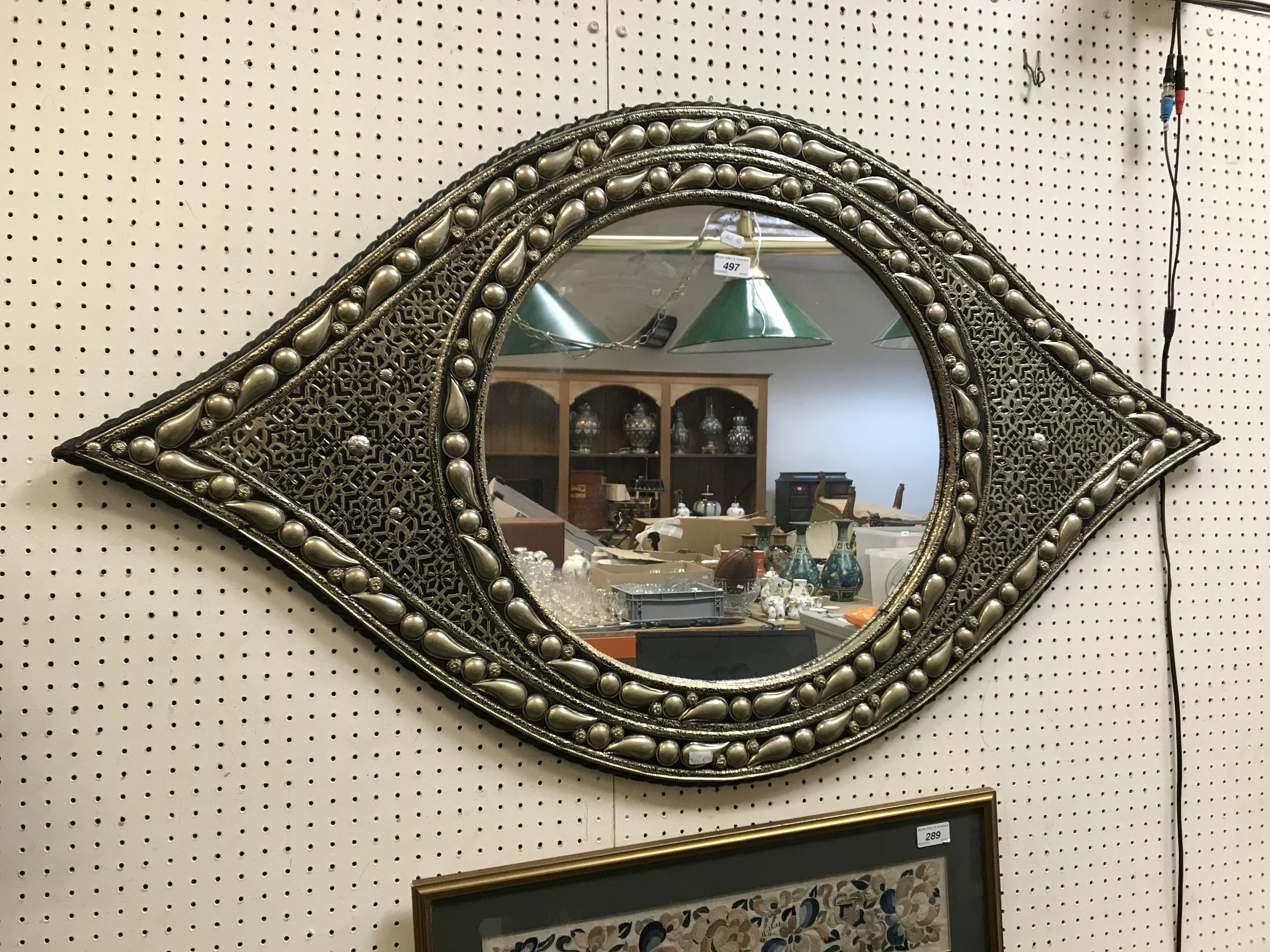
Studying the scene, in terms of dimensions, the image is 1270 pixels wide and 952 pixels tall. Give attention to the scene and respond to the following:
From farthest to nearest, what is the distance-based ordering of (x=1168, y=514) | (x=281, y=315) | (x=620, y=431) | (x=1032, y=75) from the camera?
(x=1168, y=514) → (x=1032, y=75) → (x=620, y=431) → (x=281, y=315)

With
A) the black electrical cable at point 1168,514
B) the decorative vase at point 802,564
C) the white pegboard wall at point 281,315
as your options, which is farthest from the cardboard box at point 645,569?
the black electrical cable at point 1168,514

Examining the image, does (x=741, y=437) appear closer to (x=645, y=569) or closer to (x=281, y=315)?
(x=645, y=569)

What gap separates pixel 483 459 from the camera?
3.99 feet

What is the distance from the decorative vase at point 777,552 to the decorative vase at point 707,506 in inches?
3.5

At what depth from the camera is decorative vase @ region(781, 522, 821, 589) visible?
137 cm

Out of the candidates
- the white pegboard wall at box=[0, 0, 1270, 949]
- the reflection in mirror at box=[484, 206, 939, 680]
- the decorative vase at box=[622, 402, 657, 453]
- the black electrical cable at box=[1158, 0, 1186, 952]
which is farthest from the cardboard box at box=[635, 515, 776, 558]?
the black electrical cable at box=[1158, 0, 1186, 952]

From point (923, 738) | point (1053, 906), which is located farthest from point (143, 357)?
point (1053, 906)

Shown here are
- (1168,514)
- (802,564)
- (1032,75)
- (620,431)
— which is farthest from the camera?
(1168,514)

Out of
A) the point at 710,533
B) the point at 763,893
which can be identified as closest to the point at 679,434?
the point at 710,533

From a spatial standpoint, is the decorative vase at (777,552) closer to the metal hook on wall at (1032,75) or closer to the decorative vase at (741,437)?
the decorative vase at (741,437)

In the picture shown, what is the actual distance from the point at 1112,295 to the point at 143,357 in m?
1.50

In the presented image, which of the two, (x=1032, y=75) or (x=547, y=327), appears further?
(x=1032, y=75)

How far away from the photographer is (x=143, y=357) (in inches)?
43.4

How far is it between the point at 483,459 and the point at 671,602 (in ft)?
1.13
